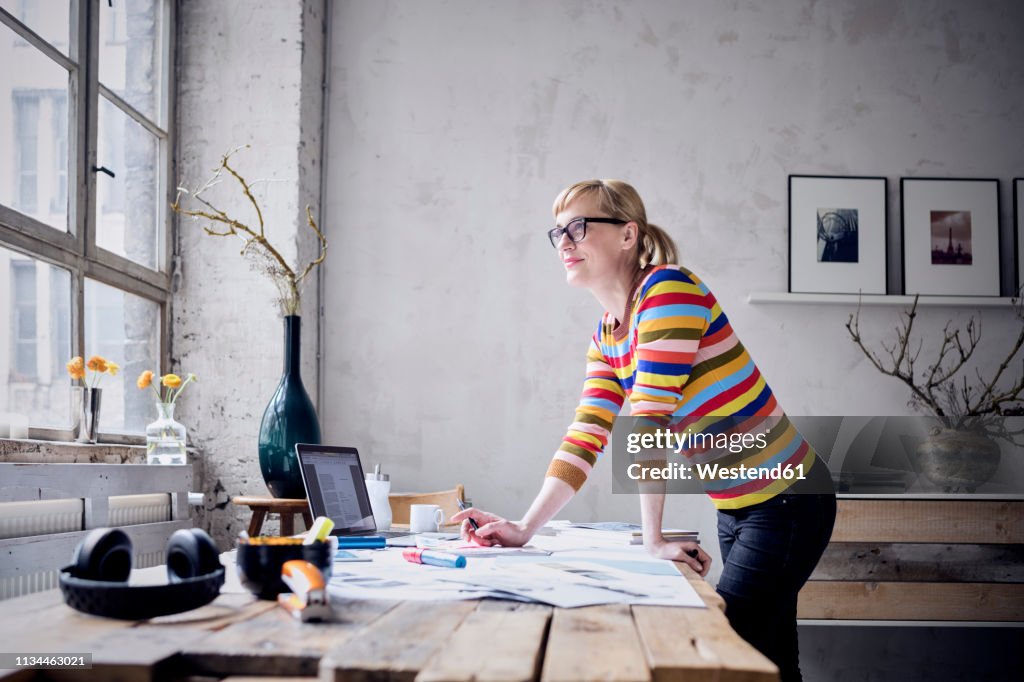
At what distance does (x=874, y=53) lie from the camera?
385 centimetres

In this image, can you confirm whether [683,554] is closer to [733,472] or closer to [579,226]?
[733,472]

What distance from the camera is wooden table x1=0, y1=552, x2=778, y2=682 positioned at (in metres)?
0.78

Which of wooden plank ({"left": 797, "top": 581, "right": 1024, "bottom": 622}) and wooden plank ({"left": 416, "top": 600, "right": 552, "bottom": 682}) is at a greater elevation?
wooden plank ({"left": 416, "top": 600, "right": 552, "bottom": 682})

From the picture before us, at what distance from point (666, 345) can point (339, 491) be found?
83 centimetres

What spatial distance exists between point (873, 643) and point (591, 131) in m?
2.36

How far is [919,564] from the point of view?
315 centimetres

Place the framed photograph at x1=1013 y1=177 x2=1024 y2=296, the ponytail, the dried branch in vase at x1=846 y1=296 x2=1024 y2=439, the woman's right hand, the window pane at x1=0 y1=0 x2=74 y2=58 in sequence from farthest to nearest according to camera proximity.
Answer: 1. the framed photograph at x1=1013 y1=177 x2=1024 y2=296
2. the dried branch in vase at x1=846 y1=296 x2=1024 y2=439
3. the window pane at x1=0 y1=0 x2=74 y2=58
4. the ponytail
5. the woman's right hand

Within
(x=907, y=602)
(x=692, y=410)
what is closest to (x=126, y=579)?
(x=692, y=410)

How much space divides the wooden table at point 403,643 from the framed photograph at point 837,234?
294 cm

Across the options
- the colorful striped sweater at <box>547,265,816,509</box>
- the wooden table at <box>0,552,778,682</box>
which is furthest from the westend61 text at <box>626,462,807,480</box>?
the wooden table at <box>0,552,778,682</box>

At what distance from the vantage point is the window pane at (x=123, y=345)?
3080 mm

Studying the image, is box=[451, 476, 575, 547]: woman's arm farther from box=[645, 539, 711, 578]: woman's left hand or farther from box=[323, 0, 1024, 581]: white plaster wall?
box=[323, 0, 1024, 581]: white plaster wall

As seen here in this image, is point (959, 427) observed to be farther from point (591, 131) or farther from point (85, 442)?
point (85, 442)

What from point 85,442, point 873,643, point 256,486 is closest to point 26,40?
point 85,442
